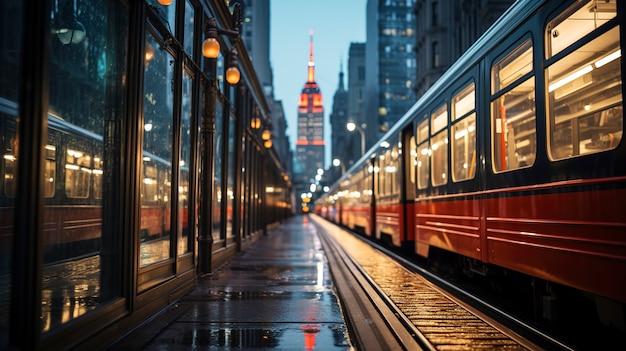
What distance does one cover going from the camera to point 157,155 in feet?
26.1

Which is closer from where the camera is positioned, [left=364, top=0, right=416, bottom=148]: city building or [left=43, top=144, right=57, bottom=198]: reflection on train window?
[left=43, top=144, right=57, bottom=198]: reflection on train window

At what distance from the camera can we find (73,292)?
539 centimetres

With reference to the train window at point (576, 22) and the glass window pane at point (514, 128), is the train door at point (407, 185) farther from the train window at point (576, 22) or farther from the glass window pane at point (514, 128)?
the train window at point (576, 22)

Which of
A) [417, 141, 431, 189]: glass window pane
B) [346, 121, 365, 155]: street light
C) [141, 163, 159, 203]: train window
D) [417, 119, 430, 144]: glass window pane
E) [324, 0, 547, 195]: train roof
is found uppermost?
[346, 121, 365, 155]: street light

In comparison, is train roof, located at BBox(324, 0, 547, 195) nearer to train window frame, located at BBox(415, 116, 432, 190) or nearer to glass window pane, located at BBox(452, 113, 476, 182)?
train window frame, located at BBox(415, 116, 432, 190)

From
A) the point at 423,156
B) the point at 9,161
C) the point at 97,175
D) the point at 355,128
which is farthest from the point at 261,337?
the point at 355,128

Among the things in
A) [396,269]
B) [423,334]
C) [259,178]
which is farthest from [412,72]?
[423,334]

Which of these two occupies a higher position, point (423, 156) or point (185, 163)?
point (423, 156)

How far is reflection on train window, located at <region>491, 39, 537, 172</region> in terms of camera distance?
642 cm

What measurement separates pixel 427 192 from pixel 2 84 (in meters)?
8.29

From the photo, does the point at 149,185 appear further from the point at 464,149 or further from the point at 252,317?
the point at 464,149

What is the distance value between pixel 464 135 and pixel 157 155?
14.8 ft

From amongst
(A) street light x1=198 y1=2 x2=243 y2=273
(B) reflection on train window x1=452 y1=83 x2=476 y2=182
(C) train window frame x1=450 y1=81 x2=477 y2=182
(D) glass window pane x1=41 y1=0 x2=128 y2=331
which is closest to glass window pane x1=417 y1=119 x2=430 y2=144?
(C) train window frame x1=450 y1=81 x2=477 y2=182

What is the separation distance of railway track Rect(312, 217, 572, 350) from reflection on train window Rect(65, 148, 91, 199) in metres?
3.21
